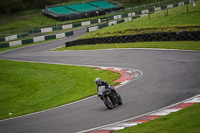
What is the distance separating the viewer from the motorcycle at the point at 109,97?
12719 mm

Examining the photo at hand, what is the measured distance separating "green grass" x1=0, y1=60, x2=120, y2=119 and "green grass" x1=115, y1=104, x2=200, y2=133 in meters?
7.11

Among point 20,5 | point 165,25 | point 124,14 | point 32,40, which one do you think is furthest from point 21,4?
point 165,25

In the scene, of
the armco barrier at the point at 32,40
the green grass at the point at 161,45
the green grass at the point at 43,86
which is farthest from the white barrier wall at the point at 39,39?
the green grass at the point at 43,86

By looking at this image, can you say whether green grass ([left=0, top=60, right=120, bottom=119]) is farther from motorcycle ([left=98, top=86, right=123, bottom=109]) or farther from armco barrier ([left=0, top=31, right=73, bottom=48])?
armco barrier ([left=0, top=31, right=73, bottom=48])

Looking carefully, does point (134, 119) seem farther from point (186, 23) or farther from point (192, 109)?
point (186, 23)

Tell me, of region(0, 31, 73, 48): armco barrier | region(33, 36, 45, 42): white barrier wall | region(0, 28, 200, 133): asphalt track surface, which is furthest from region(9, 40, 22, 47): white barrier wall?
region(0, 28, 200, 133): asphalt track surface

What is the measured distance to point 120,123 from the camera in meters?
10.5

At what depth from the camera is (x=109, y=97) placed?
42.7ft

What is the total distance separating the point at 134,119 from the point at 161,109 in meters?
1.19

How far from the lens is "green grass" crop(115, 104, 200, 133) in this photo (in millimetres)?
7754

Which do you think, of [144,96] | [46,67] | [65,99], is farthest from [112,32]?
[144,96]

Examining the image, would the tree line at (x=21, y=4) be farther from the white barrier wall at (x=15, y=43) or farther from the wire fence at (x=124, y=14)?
the white barrier wall at (x=15, y=43)

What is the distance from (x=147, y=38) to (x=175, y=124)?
22317 millimetres

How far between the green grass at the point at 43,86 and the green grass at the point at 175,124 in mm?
7113
